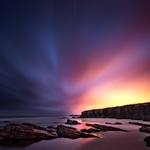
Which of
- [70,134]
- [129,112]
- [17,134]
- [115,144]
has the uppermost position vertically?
[129,112]

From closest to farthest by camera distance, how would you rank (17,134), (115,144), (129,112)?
1. (115,144)
2. (17,134)
3. (129,112)

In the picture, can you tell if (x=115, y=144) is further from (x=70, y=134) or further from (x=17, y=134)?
(x=17, y=134)

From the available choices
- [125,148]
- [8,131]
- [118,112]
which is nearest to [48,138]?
[8,131]

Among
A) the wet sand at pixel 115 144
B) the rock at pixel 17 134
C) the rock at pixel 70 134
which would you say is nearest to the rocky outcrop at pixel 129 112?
the wet sand at pixel 115 144

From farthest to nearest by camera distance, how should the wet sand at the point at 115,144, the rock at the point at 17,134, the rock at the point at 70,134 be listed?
the rock at the point at 70,134 → the rock at the point at 17,134 → the wet sand at the point at 115,144

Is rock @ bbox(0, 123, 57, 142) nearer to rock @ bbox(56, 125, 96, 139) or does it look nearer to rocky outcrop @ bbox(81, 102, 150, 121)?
rock @ bbox(56, 125, 96, 139)

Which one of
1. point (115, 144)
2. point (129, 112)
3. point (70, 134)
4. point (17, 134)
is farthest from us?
point (129, 112)

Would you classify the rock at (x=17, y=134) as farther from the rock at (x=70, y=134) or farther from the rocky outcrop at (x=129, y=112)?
the rocky outcrop at (x=129, y=112)

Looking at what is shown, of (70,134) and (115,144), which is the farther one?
(70,134)

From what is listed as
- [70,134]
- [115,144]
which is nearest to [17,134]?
[70,134]

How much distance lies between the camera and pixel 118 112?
133m

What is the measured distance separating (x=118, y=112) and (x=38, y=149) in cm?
13067

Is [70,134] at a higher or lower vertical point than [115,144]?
higher

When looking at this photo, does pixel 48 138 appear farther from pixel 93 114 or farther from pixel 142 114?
pixel 93 114
